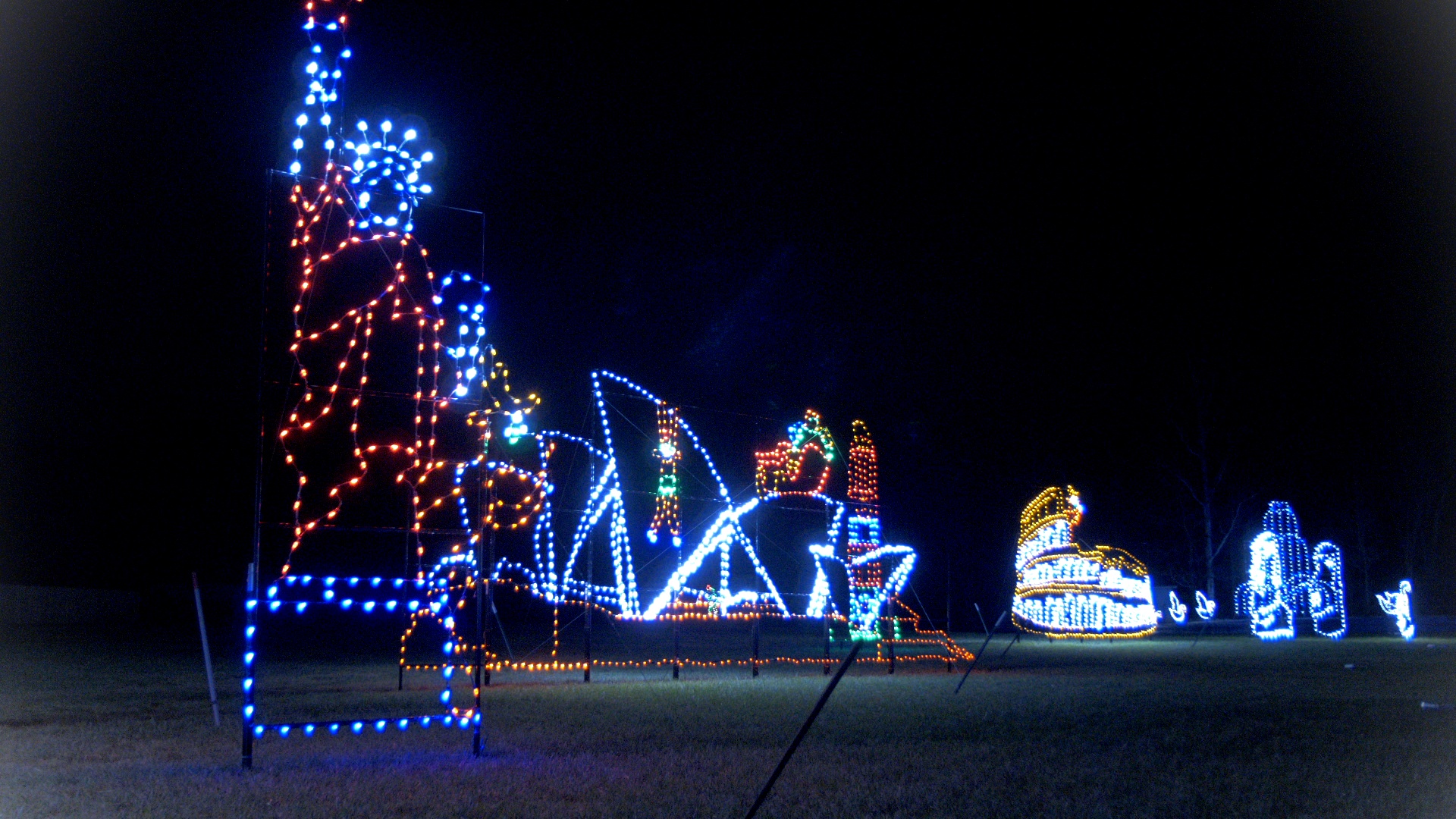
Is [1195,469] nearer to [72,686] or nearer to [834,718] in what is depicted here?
[834,718]

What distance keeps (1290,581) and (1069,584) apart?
603 cm

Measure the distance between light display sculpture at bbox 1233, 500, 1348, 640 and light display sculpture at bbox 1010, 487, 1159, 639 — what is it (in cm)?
296

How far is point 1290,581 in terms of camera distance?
97.2ft

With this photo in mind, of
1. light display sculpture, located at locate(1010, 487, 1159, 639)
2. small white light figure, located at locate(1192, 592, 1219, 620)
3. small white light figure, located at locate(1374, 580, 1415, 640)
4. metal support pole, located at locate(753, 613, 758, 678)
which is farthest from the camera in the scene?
small white light figure, located at locate(1192, 592, 1219, 620)

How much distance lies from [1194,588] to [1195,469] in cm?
421

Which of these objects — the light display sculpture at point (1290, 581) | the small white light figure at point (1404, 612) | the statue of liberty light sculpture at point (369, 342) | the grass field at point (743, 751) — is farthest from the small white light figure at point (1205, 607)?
the statue of liberty light sculpture at point (369, 342)

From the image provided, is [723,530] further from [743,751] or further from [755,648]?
[743,751]

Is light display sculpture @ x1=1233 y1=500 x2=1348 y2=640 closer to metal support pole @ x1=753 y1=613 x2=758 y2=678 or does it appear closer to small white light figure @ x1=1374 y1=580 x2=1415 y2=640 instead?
small white light figure @ x1=1374 y1=580 x2=1415 y2=640

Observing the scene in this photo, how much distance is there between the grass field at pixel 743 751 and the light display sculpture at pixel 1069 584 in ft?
48.4

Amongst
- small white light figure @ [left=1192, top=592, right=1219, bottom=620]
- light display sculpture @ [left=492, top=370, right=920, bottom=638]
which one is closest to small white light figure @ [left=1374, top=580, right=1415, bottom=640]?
small white light figure @ [left=1192, top=592, right=1219, bottom=620]

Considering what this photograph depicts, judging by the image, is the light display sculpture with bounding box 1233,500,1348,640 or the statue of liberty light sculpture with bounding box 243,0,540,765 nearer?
the statue of liberty light sculpture with bounding box 243,0,540,765

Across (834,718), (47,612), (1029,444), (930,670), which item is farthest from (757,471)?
(47,612)

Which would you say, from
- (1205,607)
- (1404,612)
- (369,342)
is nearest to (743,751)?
(369,342)

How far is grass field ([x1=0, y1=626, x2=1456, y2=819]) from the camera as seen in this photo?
6188 mm
